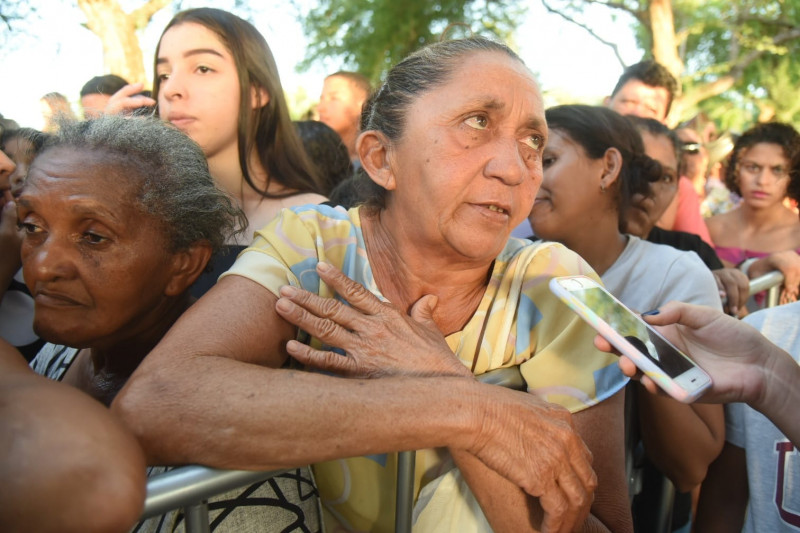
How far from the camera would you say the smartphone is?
1.49 metres

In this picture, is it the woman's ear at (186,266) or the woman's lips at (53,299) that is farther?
the woman's ear at (186,266)

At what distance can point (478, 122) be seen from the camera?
6.18 ft

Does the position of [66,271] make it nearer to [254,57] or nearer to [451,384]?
[451,384]

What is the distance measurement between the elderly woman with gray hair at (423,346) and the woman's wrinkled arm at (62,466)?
8.3 inches

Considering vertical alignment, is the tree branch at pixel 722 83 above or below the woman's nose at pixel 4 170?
below

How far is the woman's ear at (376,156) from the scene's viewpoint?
203cm

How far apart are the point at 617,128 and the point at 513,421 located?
90.2 inches

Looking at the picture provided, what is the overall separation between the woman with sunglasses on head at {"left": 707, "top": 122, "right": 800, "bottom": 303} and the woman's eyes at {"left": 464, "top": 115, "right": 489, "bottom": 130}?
327 centimetres

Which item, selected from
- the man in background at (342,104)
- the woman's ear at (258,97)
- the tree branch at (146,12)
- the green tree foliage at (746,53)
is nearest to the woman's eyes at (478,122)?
the woman's ear at (258,97)

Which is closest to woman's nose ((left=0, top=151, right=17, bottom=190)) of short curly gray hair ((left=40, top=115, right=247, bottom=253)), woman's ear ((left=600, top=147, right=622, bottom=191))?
short curly gray hair ((left=40, top=115, right=247, bottom=253))

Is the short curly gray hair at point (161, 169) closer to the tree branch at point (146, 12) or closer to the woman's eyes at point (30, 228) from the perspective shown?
the woman's eyes at point (30, 228)

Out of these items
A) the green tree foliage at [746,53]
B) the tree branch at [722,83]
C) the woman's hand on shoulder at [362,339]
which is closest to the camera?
the woman's hand on shoulder at [362,339]

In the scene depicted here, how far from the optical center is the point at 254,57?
3.18m

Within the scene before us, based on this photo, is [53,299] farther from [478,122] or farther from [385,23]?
[385,23]
